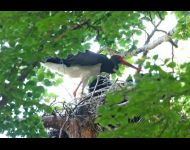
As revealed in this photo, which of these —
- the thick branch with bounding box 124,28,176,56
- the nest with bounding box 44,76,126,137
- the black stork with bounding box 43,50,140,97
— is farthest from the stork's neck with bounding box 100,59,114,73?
the nest with bounding box 44,76,126,137

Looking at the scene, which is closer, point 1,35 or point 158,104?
point 158,104

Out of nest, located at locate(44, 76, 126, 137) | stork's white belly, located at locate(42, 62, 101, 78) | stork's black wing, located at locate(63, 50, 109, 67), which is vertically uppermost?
stork's black wing, located at locate(63, 50, 109, 67)

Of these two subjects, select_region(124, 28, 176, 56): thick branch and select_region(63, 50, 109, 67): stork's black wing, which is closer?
select_region(124, 28, 176, 56): thick branch

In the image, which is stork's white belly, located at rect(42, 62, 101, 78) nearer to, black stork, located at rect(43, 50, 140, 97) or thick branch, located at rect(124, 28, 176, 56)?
black stork, located at rect(43, 50, 140, 97)

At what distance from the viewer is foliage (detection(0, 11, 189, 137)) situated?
405 cm

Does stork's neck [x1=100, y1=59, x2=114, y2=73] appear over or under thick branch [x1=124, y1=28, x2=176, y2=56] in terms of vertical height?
under

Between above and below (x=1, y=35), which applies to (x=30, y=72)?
below

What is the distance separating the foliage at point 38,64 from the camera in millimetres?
4055

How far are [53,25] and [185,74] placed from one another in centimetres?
142

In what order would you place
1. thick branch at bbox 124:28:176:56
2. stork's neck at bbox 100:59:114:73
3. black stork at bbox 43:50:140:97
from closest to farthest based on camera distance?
thick branch at bbox 124:28:176:56 → black stork at bbox 43:50:140:97 → stork's neck at bbox 100:59:114:73

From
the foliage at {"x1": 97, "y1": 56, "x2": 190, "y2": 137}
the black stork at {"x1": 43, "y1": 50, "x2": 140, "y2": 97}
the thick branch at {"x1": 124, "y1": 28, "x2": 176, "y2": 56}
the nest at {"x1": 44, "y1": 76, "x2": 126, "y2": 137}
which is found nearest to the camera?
the foliage at {"x1": 97, "y1": 56, "x2": 190, "y2": 137}

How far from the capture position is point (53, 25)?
183 inches
